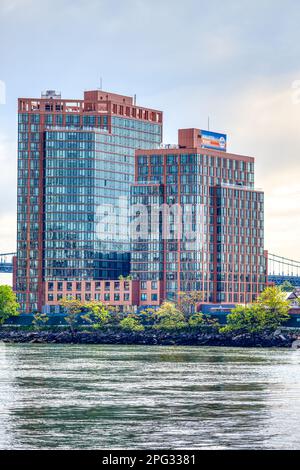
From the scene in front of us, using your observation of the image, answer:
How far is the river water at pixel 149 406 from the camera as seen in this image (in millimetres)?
70438

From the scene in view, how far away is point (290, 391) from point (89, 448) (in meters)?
36.3

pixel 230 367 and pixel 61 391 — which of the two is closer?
pixel 61 391

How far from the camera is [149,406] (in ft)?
287

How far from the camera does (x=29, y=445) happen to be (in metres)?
68.6

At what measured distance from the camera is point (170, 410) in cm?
8475

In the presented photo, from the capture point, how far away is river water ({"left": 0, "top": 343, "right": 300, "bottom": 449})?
70.4 meters

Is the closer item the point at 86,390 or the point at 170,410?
the point at 170,410

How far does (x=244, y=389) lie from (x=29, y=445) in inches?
1477
